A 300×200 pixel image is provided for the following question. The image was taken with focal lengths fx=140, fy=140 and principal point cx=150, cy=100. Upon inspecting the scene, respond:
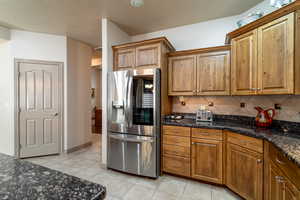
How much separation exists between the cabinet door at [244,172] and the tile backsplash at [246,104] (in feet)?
2.53

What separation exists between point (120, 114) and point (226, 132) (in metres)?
1.71

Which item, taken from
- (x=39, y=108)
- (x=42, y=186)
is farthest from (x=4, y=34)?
(x=42, y=186)

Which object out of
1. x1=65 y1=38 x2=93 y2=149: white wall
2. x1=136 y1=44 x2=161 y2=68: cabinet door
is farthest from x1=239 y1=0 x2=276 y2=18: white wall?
x1=65 y1=38 x2=93 y2=149: white wall

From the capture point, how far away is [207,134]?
2.09m

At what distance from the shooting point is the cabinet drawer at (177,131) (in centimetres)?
221

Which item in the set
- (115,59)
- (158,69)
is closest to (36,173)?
(158,69)

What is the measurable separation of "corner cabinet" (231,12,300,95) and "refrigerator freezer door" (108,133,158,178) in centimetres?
164

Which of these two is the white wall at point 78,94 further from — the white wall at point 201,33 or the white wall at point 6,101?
the white wall at point 201,33

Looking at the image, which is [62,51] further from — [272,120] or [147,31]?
[272,120]

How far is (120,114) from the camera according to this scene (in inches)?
98.7

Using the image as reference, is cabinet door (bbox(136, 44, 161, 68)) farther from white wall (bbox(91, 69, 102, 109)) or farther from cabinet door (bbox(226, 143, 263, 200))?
white wall (bbox(91, 69, 102, 109))

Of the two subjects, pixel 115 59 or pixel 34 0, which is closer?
pixel 34 0

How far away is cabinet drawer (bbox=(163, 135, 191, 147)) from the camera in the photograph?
221cm

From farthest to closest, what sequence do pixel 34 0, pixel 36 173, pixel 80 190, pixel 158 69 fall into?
pixel 158 69, pixel 34 0, pixel 36 173, pixel 80 190
